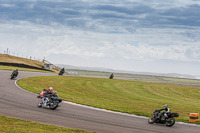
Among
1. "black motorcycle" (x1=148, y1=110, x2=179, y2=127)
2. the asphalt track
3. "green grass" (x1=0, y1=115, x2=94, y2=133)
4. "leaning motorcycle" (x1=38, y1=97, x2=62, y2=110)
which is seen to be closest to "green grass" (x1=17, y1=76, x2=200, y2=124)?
"black motorcycle" (x1=148, y1=110, x2=179, y2=127)

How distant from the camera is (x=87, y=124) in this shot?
663 inches

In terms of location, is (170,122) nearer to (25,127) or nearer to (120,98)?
(25,127)

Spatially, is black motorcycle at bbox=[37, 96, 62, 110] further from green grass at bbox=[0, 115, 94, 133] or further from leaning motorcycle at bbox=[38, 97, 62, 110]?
green grass at bbox=[0, 115, 94, 133]

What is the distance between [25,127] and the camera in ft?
48.2

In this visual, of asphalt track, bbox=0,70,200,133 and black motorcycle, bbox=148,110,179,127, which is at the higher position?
black motorcycle, bbox=148,110,179,127

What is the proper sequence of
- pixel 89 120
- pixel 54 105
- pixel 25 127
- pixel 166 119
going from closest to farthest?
pixel 25 127
pixel 89 120
pixel 166 119
pixel 54 105

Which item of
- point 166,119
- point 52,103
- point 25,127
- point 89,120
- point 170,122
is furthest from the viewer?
point 52,103

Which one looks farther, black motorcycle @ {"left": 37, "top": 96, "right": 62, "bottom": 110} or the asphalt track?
black motorcycle @ {"left": 37, "top": 96, "right": 62, "bottom": 110}

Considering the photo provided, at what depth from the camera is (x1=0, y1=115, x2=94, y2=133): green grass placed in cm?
1384

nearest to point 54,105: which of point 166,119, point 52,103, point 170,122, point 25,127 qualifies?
point 52,103

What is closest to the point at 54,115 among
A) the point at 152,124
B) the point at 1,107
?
the point at 1,107

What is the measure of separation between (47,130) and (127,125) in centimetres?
546

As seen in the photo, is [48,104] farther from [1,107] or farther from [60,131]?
[60,131]

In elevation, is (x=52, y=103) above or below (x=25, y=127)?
above
